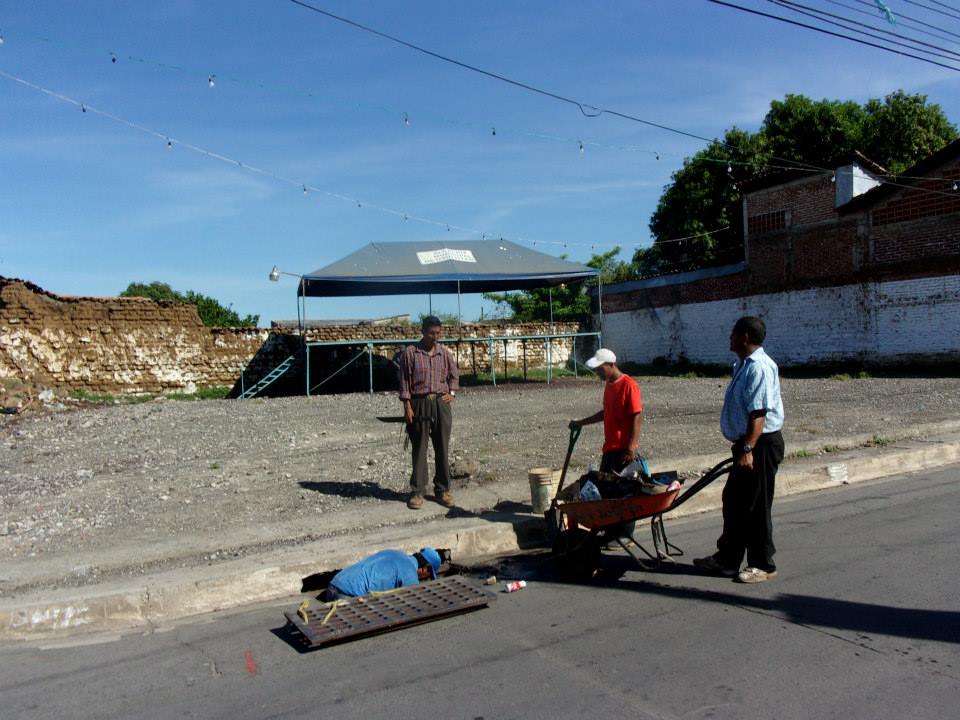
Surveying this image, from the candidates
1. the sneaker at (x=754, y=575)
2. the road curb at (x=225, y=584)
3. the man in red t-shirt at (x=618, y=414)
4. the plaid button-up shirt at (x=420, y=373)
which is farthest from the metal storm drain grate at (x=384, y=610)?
the plaid button-up shirt at (x=420, y=373)

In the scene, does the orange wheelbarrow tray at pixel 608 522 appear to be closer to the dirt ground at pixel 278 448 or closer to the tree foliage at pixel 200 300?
the dirt ground at pixel 278 448

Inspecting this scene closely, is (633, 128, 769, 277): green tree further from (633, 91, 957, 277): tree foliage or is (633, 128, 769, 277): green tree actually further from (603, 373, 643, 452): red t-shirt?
(603, 373, 643, 452): red t-shirt

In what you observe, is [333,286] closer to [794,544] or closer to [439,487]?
[439,487]

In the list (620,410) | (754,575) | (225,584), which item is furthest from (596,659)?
(225,584)

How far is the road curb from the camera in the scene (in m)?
5.25

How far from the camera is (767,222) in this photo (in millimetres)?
26938

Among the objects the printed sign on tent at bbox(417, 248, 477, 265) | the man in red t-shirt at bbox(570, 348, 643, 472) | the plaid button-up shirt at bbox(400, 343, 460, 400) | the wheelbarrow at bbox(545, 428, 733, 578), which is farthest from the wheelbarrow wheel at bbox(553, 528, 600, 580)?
the printed sign on tent at bbox(417, 248, 477, 265)

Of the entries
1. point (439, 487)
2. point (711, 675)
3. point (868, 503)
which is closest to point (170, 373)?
point (439, 487)

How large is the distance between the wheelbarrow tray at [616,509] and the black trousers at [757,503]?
0.46m

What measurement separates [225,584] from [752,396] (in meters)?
3.97

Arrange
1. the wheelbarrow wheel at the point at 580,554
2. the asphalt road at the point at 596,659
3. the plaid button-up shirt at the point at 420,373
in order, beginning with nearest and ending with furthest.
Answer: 1. the asphalt road at the point at 596,659
2. the wheelbarrow wheel at the point at 580,554
3. the plaid button-up shirt at the point at 420,373

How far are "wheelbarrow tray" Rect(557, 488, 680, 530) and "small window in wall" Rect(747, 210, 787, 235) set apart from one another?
23.4 meters

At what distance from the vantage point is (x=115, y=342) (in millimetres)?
22359

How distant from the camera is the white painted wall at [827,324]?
21.8 meters
